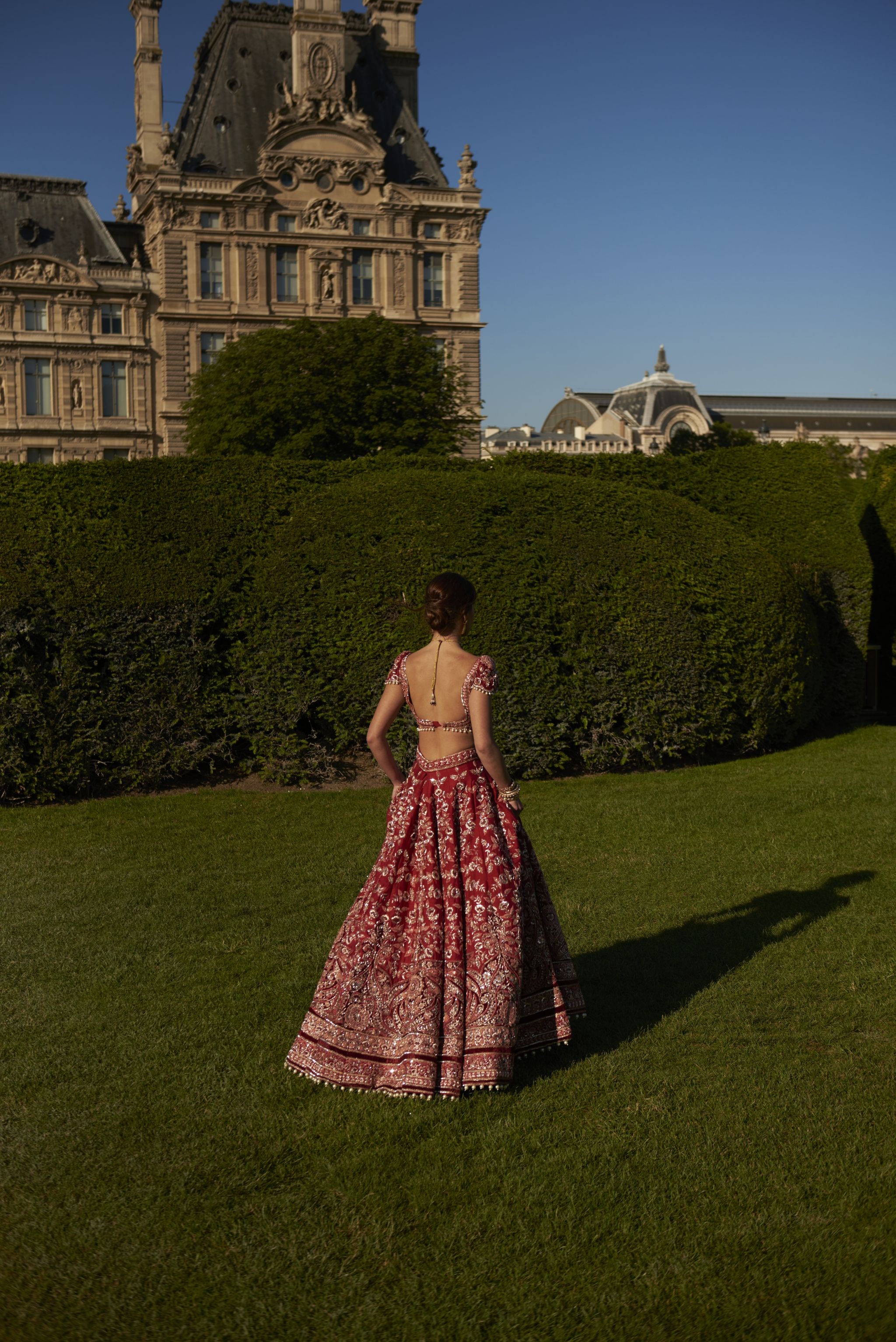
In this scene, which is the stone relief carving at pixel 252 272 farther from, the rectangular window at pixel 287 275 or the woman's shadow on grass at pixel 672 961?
the woman's shadow on grass at pixel 672 961

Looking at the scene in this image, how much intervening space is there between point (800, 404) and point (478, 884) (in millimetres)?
87687

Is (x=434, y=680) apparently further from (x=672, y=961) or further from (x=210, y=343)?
(x=210, y=343)

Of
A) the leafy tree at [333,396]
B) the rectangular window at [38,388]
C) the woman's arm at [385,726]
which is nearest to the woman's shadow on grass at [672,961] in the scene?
the woman's arm at [385,726]

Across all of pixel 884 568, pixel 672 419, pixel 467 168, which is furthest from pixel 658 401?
pixel 884 568

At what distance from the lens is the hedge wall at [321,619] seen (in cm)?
1162

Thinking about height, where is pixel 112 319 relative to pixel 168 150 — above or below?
below

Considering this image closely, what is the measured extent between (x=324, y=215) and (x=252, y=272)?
408 centimetres

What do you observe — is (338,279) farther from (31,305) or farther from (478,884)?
(478,884)

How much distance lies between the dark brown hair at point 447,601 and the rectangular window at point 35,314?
52325 millimetres

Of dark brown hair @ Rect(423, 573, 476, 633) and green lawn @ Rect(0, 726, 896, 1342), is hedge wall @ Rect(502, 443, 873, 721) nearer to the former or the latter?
green lawn @ Rect(0, 726, 896, 1342)

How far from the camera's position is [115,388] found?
54406 millimetres

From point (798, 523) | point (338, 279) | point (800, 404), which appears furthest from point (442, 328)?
point (798, 523)

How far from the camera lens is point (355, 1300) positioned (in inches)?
144

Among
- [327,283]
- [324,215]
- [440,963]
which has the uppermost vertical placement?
[324,215]
